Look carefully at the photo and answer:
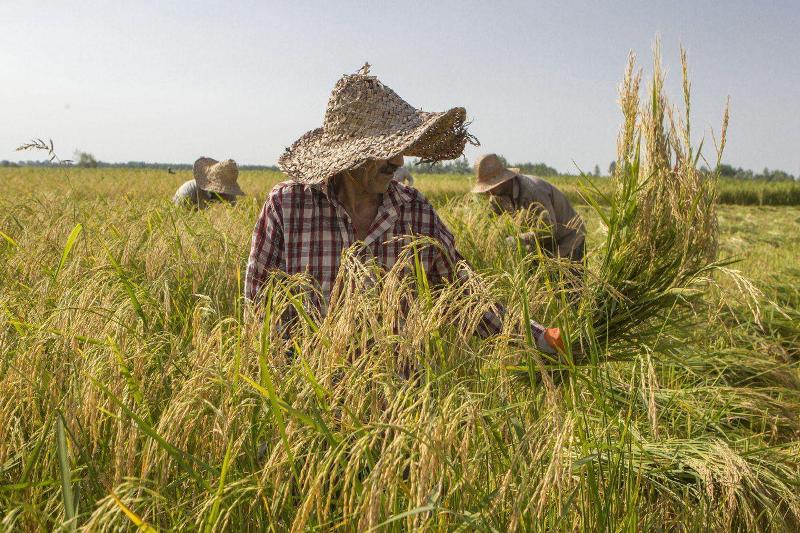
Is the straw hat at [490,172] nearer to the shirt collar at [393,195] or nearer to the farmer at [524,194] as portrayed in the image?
the farmer at [524,194]

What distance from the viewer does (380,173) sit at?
7.51ft

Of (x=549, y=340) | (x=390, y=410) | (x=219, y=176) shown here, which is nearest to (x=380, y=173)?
(x=549, y=340)

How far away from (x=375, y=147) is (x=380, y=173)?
14 centimetres

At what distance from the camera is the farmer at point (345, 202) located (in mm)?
2285

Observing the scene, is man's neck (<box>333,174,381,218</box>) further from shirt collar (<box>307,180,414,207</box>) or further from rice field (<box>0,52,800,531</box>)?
rice field (<box>0,52,800,531</box>)

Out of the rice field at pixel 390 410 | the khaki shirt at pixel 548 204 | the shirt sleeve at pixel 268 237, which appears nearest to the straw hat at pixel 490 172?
the khaki shirt at pixel 548 204

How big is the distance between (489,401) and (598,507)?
0.38 m

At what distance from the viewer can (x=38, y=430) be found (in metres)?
1.61

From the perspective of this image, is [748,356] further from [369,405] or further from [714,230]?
A: [369,405]

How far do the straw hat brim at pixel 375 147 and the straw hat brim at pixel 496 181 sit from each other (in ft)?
7.33

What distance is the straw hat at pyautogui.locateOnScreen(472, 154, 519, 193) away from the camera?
4895 mm

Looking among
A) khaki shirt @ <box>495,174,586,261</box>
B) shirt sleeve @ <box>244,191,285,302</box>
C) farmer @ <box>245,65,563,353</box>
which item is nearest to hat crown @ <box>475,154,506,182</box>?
khaki shirt @ <box>495,174,586,261</box>

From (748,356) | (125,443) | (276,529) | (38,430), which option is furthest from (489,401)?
(748,356)

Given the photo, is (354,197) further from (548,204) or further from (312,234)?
(548,204)
